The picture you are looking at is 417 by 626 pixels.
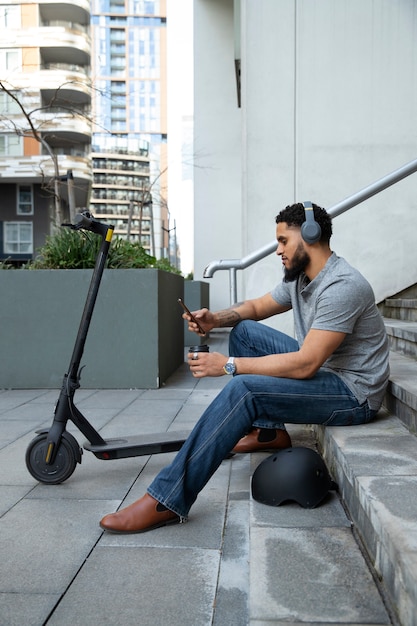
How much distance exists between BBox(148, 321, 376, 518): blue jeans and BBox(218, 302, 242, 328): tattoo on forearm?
26.6 inches

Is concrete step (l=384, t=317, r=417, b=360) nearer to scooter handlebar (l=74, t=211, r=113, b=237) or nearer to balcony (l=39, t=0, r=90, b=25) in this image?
scooter handlebar (l=74, t=211, r=113, b=237)

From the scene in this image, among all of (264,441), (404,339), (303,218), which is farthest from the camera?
(404,339)

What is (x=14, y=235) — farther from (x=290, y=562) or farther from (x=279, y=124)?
(x=290, y=562)

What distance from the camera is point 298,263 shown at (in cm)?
320

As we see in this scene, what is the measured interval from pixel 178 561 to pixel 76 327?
4.42 meters

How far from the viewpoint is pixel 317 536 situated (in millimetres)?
2557

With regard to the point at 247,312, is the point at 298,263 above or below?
above

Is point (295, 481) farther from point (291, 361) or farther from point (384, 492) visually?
point (384, 492)

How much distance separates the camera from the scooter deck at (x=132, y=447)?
3.38 meters

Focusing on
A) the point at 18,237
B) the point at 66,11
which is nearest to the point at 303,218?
the point at 18,237

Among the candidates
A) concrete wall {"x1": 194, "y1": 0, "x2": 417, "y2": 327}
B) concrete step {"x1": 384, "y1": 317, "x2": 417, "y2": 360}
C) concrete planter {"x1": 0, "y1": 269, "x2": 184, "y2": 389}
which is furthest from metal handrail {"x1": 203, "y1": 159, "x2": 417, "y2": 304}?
concrete planter {"x1": 0, "y1": 269, "x2": 184, "y2": 389}

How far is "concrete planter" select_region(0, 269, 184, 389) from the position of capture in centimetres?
663

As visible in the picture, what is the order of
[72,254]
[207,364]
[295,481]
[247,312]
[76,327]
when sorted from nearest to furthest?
[295,481]
[207,364]
[247,312]
[76,327]
[72,254]

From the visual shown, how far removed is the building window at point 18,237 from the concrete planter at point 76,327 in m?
33.5
